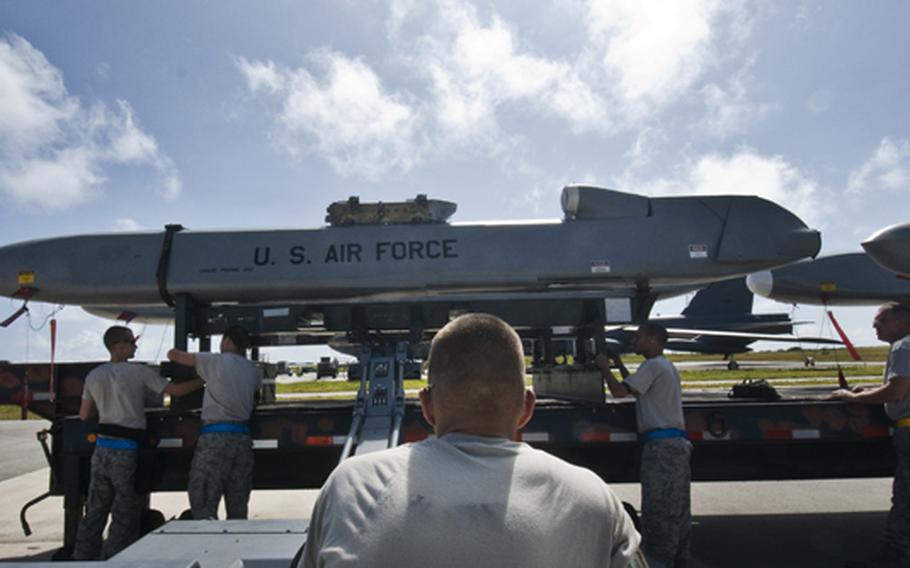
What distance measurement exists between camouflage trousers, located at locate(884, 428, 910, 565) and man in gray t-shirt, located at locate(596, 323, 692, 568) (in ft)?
4.81

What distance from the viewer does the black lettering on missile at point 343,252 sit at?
5.38 meters

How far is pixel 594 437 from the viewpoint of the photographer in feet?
15.1

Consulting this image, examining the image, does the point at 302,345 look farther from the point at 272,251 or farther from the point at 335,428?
the point at 335,428

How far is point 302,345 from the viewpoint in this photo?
574 cm

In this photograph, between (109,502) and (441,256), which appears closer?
(109,502)

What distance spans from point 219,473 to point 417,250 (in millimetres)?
2335

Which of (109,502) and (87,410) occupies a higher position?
(87,410)

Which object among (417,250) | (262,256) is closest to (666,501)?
(417,250)

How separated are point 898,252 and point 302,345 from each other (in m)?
5.70

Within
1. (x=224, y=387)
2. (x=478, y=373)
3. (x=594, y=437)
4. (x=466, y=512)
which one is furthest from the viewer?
(x=594, y=437)

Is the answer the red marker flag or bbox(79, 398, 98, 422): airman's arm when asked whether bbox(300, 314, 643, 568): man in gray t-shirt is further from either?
the red marker flag

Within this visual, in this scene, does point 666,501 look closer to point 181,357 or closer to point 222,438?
point 222,438

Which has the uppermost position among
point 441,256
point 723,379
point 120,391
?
point 441,256

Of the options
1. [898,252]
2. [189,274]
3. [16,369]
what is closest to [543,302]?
[189,274]
